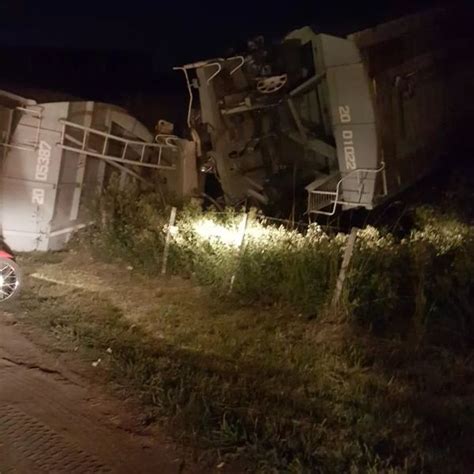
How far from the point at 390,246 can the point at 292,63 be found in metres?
3.38

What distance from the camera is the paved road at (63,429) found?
448 cm

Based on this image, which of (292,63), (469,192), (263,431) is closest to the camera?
(263,431)

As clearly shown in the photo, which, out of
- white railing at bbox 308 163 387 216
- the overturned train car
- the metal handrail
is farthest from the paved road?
the overturned train car

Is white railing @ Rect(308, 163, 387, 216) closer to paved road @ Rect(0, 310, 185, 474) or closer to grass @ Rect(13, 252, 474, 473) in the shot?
grass @ Rect(13, 252, 474, 473)

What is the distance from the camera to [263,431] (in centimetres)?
496

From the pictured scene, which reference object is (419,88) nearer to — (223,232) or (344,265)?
(223,232)

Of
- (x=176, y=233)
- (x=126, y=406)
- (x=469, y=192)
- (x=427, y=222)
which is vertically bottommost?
(x=126, y=406)

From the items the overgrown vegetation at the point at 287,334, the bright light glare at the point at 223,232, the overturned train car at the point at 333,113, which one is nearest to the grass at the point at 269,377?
→ the overgrown vegetation at the point at 287,334

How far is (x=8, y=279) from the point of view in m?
7.70

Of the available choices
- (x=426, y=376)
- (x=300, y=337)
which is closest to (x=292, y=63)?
(x=300, y=337)

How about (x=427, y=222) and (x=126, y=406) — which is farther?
(x=427, y=222)

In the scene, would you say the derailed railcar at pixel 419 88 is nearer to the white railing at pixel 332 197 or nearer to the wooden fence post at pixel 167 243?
the white railing at pixel 332 197

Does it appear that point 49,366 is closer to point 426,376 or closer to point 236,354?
point 236,354

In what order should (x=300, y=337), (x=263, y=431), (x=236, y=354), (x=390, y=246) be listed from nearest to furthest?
(x=263, y=431), (x=236, y=354), (x=300, y=337), (x=390, y=246)
